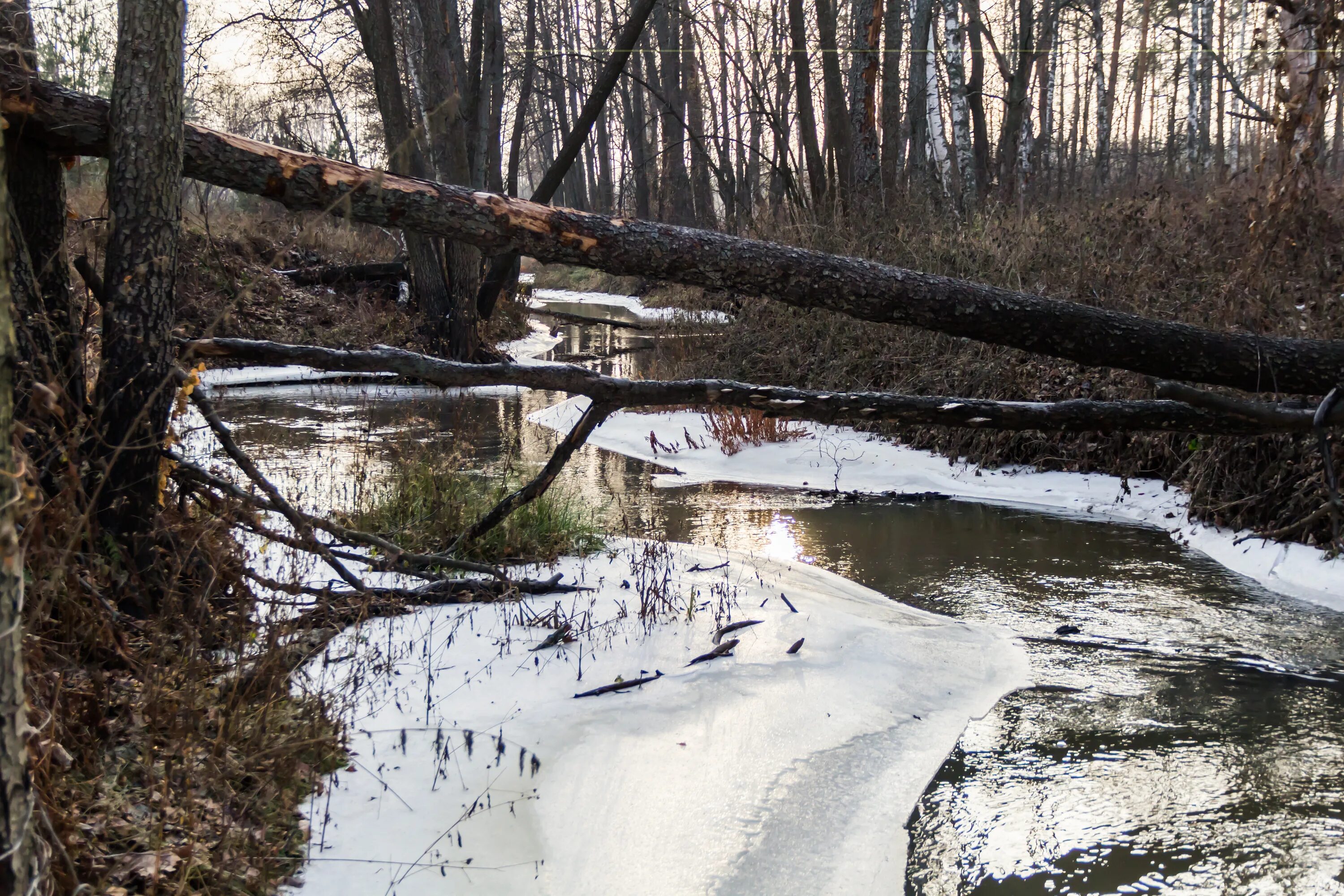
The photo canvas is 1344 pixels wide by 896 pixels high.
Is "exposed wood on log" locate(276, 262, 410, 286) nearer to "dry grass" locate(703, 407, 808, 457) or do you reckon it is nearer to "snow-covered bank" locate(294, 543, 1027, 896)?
"dry grass" locate(703, 407, 808, 457)

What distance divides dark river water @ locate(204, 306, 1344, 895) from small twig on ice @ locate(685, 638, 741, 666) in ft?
3.47

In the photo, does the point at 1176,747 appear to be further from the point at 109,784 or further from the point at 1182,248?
the point at 1182,248

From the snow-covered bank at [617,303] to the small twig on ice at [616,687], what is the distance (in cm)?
974

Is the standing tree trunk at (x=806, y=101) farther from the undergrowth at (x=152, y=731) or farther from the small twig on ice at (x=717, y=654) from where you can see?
the undergrowth at (x=152, y=731)

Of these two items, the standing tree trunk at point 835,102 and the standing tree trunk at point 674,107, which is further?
the standing tree trunk at point 674,107

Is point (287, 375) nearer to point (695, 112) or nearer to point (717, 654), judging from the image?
point (717, 654)

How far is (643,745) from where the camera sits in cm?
344

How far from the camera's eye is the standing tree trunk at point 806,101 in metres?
13.1

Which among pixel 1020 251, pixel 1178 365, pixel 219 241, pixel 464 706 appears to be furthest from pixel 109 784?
pixel 219 241

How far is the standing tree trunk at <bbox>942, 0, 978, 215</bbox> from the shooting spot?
13992mm

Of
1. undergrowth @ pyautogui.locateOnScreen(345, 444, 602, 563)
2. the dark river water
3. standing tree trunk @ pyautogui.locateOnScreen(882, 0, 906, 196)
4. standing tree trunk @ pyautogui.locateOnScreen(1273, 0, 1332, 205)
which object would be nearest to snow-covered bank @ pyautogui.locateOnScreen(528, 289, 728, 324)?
standing tree trunk @ pyautogui.locateOnScreen(882, 0, 906, 196)

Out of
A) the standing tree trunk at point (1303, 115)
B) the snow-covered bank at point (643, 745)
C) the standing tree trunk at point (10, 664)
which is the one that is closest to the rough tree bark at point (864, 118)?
the standing tree trunk at point (1303, 115)

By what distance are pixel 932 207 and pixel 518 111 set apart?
12.9 m

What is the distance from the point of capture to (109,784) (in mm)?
2318
